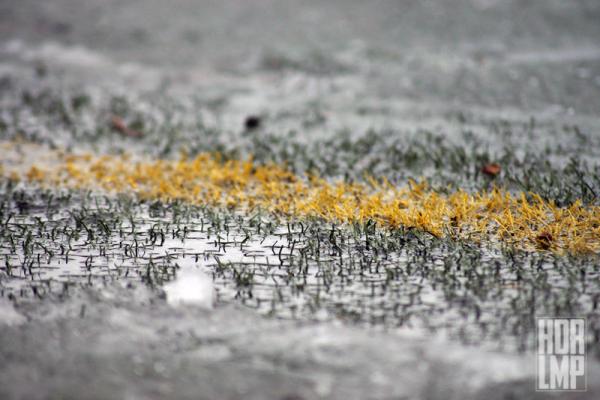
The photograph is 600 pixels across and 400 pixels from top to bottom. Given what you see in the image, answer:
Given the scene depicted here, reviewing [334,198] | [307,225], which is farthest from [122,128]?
[307,225]

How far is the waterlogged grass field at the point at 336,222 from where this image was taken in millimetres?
2812

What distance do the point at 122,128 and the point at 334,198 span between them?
378 cm

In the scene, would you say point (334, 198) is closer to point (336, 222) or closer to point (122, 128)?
point (336, 222)

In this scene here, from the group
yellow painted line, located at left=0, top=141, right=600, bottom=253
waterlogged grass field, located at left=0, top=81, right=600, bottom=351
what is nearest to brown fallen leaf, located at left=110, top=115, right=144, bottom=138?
waterlogged grass field, located at left=0, top=81, right=600, bottom=351

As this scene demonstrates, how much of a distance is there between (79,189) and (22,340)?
103 inches

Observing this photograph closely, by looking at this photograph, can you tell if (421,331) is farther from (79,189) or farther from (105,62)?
(105,62)

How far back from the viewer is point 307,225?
12.7 ft

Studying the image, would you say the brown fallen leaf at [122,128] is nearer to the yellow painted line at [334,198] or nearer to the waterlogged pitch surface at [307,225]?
the waterlogged pitch surface at [307,225]

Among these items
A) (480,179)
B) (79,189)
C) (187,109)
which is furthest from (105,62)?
(480,179)

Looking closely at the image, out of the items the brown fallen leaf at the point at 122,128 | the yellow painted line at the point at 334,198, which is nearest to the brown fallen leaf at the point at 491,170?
the yellow painted line at the point at 334,198

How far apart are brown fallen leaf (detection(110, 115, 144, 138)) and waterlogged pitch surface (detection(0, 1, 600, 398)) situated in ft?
0.16

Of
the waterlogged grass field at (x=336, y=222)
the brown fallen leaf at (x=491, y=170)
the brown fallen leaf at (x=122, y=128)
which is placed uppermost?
the brown fallen leaf at (x=122, y=128)

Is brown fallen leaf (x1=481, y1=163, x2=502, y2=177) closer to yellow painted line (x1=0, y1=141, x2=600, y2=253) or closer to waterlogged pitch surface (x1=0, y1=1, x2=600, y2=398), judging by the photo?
waterlogged pitch surface (x1=0, y1=1, x2=600, y2=398)

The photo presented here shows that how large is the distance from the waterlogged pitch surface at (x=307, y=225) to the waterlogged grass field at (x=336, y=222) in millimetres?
19
